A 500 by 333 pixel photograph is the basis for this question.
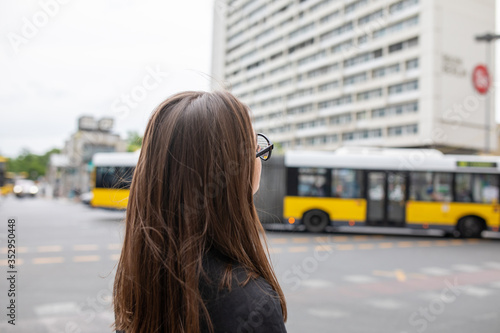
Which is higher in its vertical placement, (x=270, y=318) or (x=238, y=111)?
(x=238, y=111)

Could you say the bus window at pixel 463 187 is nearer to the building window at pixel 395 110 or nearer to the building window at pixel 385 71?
the building window at pixel 395 110

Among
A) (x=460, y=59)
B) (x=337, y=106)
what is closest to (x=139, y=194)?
(x=460, y=59)

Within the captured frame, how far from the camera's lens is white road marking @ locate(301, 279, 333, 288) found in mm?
6552

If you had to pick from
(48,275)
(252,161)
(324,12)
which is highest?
(324,12)

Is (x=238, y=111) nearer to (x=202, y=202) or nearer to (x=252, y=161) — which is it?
(x=252, y=161)

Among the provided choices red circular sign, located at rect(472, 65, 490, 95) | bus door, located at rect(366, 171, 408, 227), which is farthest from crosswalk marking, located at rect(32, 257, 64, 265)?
red circular sign, located at rect(472, 65, 490, 95)

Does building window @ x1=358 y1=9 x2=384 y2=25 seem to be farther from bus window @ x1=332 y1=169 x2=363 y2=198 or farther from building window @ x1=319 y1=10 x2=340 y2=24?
bus window @ x1=332 y1=169 x2=363 y2=198

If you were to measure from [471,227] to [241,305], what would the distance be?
14.8m

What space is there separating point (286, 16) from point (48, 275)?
6485 centimetres

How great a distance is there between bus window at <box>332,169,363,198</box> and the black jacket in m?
13.4

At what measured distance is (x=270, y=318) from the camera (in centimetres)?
105

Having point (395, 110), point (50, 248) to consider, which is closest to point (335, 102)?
point (395, 110)

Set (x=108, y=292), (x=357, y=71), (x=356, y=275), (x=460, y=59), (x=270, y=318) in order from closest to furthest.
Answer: (x=270, y=318) < (x=108, y=292) < (x=356, y=275) < (x=460, y=59) < (x=357, y=71)

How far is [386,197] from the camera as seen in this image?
14023 mm
